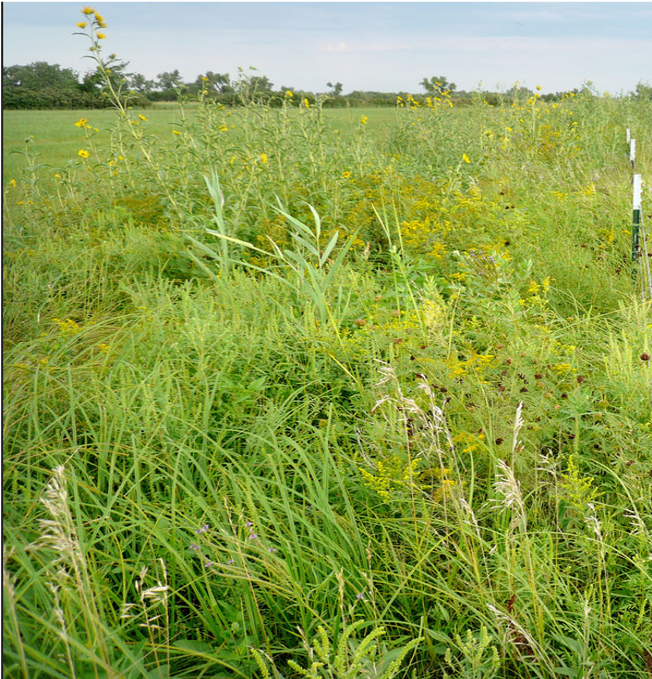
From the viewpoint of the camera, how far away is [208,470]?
213 cm

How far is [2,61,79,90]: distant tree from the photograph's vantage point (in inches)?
48.9

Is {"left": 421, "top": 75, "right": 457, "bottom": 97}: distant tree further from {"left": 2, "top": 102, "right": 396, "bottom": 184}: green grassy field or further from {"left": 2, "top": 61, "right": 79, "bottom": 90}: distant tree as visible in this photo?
{"left": 2, "top": 61, "right": 79, "bottom": 90}: distant tree

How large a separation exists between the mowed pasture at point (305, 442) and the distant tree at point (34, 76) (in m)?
0.09

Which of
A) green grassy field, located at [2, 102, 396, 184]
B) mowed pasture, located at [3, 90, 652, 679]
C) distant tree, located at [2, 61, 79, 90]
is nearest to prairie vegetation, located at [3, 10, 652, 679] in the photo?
mowed pasture, located at [3, 90, 652, 679]

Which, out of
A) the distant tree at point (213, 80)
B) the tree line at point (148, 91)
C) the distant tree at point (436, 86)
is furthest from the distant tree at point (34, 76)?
the distant tree at point (436, 86)

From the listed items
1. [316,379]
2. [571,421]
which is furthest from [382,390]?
[571,421]

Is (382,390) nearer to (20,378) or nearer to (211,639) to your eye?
(211,639)

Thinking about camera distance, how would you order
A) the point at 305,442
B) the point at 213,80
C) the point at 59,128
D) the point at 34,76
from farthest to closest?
the point at 213,80 < the point at 59,128 < the point at 305,442 < the point at 34,76

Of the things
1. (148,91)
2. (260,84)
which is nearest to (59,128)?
(148,91)

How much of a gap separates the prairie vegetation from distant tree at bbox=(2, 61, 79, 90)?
812 mm

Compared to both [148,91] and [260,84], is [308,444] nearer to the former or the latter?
[148,91]

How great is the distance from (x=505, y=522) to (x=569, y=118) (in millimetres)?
11150

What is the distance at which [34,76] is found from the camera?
132 cm

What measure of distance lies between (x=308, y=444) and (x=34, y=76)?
4.88 ft
